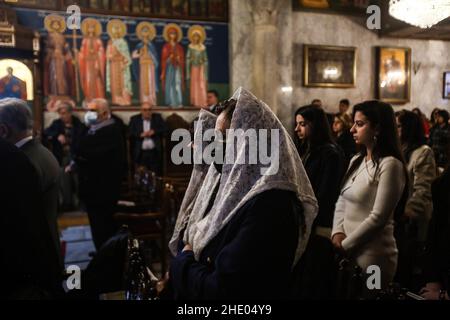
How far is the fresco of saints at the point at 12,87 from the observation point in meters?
6.39

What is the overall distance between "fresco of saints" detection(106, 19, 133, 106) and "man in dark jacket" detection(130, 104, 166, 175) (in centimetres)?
57

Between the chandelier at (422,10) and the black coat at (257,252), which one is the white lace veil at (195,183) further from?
the chandelier at (422,10)

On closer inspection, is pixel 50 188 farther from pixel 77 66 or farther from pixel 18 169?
pixel 77 66

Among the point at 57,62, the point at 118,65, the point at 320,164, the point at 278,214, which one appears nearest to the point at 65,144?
the point at 57,62

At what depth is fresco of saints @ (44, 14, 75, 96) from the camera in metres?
7.46

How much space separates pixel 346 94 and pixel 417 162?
6853 mm

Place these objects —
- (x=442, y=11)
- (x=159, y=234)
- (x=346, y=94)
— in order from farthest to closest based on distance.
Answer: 1. (x=346, y=94)
2. (x=159, y=234)
3. (x=442, y=11)

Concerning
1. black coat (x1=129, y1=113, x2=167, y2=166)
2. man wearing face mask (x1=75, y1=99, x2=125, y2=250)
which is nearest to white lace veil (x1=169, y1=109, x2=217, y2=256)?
man wearing face mask (x1=75, y1=99, x2=125, y2=250)

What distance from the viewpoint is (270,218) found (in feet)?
4.27

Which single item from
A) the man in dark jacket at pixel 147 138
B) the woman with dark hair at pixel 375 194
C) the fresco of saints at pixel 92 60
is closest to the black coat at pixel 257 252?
the woman with dark hair at pixel 375 194

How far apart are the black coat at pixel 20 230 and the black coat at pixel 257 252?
807 mm

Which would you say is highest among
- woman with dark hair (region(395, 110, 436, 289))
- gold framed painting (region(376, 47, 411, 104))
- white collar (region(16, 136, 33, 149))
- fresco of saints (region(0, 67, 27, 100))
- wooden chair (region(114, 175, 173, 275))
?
gold framed painting (region(376, 47, 411, 104))

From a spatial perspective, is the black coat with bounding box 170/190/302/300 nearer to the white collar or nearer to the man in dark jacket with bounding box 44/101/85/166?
the white collar

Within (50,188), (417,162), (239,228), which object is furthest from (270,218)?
(417,162)
